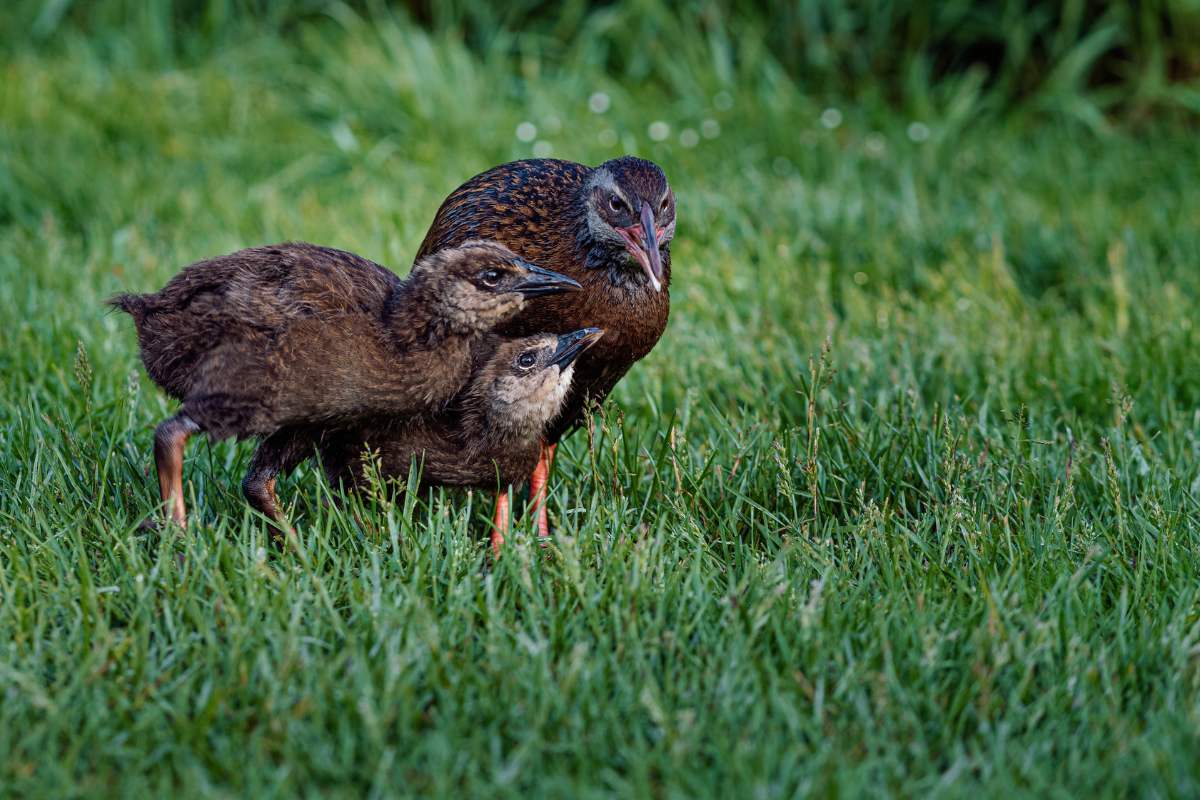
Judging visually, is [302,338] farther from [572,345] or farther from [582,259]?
[582,259]

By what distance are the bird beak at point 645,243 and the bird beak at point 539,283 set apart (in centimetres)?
23

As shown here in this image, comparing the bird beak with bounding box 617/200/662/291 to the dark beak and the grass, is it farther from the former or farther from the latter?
the grass

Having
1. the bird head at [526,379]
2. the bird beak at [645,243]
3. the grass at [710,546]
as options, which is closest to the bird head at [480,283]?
the bird head at [526,379]

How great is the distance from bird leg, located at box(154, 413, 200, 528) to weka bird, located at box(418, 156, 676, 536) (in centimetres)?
87

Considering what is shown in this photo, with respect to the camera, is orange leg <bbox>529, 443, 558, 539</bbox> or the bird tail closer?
the bird tail

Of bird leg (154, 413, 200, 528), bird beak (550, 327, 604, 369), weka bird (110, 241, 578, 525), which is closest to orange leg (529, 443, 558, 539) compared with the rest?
bird beak (550, 327, 604, 369)

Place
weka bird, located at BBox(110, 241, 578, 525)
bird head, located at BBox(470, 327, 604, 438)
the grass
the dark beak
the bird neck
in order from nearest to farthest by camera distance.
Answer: the grass
weka bird, located at BBox(110, 241, 578, 525)
the bird neck
bird head, located at BBox(470, 327, 604, 438)
the dark beak

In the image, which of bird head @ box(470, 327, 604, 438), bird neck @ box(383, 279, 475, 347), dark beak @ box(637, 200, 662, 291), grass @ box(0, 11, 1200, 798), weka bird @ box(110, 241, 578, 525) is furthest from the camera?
Result: dark beak @ box(637, 200, 662, 291)

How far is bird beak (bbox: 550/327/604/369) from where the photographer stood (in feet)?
12.6

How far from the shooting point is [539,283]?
380 cm

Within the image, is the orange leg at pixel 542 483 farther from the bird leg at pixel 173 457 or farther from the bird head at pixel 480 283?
the bird leg at pixel 173 457

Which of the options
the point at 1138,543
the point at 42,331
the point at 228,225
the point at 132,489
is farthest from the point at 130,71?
the point at 1138,543

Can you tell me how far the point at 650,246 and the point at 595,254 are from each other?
0.57ft

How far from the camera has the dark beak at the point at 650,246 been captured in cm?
396
